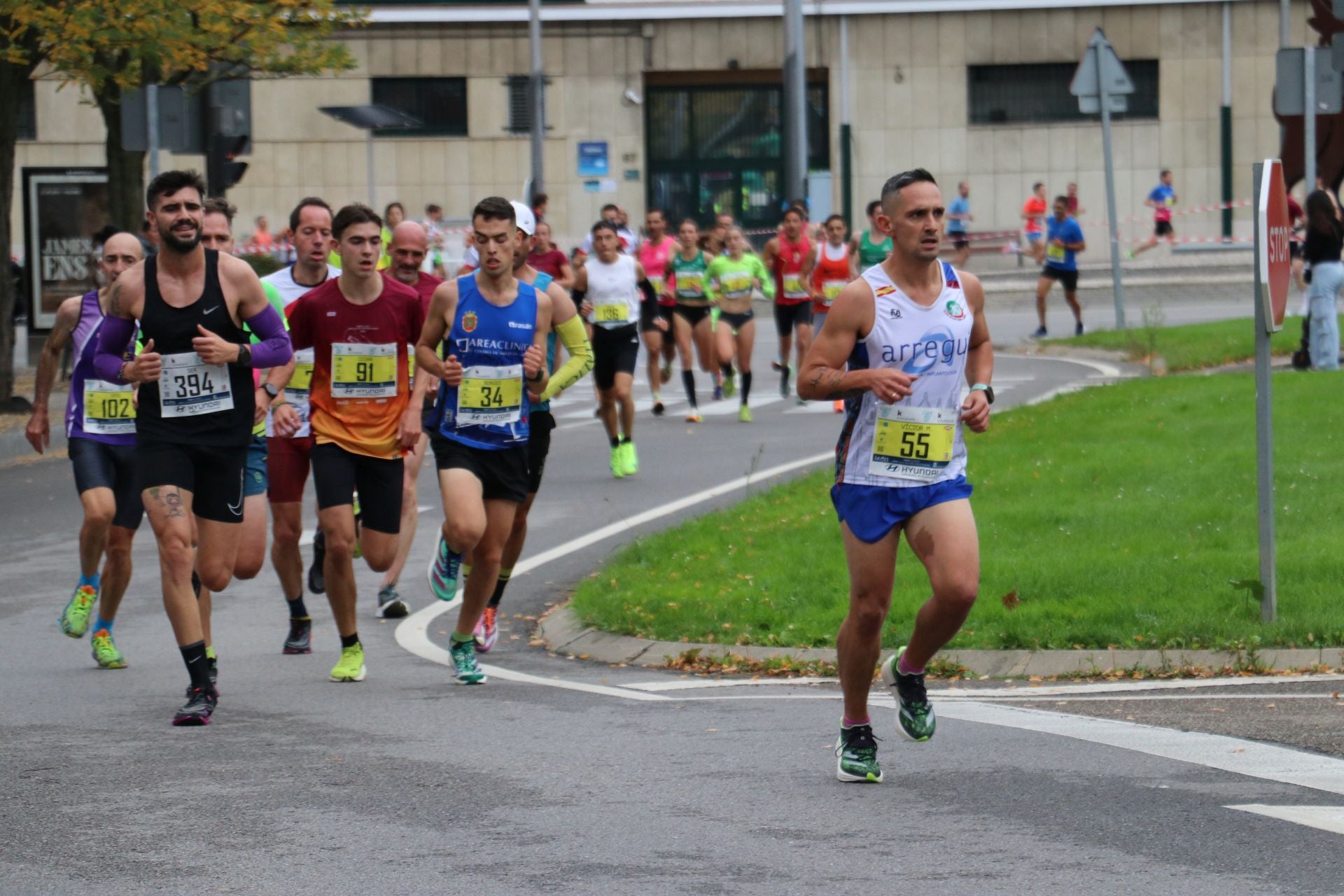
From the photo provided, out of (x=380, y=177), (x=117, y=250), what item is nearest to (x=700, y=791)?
(x=117, y=250)

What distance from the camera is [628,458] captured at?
15.9 m

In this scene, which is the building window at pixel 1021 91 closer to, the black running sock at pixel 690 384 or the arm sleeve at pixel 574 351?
the black running sock at pixel 690 384

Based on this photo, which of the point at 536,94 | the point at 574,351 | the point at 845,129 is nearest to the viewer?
the point at 574,351

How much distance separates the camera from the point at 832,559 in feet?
36.2

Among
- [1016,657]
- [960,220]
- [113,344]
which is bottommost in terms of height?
[1016,657]

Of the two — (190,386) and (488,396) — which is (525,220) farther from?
(190,386)

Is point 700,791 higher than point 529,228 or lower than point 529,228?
lower

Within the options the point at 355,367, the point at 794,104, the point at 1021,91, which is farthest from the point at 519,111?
the point at 355,367

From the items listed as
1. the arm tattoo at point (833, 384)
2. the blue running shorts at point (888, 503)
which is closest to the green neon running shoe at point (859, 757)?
the blue running shorts at point (888, 503)

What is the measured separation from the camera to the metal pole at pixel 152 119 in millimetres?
19234

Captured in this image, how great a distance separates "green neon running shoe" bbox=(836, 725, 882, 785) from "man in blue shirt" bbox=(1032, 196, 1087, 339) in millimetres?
21450

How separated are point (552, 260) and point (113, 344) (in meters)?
9.61

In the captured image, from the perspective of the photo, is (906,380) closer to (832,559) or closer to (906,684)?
(906,684)

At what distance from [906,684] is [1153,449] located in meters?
7.51
